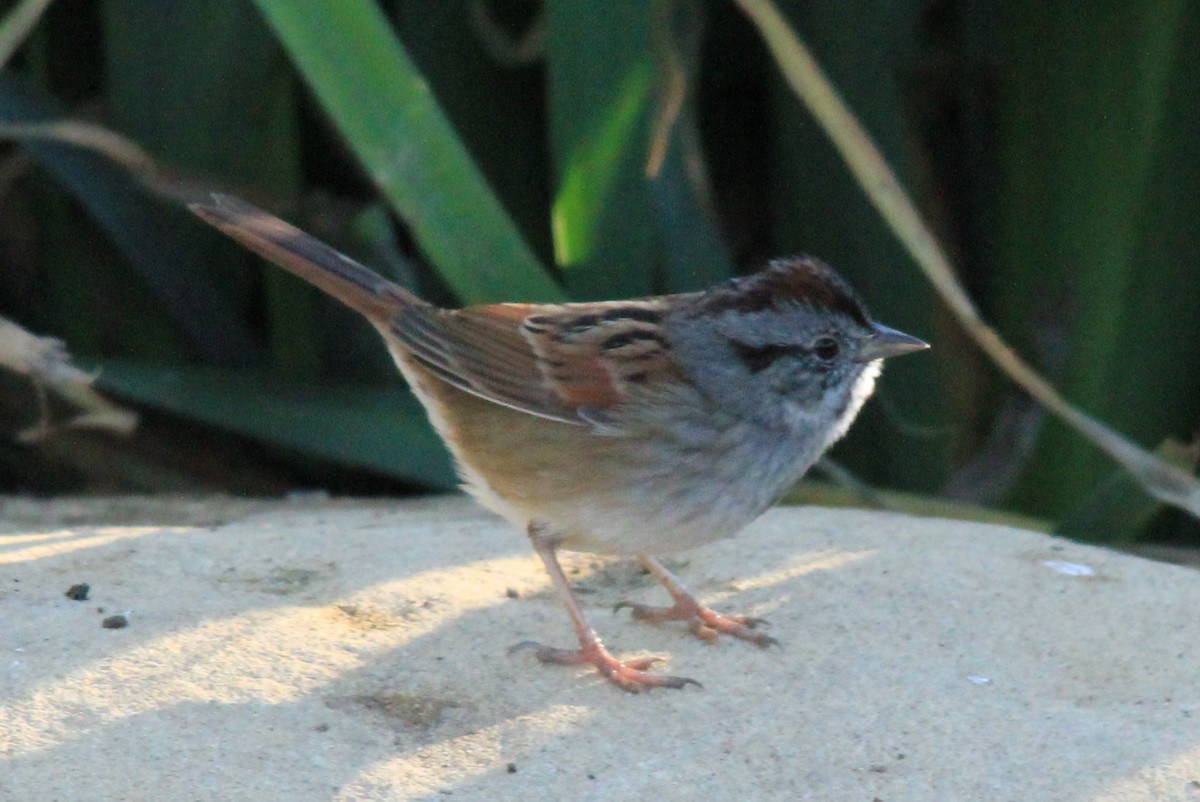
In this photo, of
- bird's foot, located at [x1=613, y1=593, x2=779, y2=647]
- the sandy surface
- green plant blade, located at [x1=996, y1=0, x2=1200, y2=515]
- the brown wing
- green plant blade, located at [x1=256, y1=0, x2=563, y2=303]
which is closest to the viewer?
the sandy surface

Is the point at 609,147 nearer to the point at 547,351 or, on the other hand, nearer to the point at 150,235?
the point at 547,351

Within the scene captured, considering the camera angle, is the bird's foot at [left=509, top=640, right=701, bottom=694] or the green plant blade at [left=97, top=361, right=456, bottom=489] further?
the green plant blade at [left=97, top=361, right=456, bottom=489]

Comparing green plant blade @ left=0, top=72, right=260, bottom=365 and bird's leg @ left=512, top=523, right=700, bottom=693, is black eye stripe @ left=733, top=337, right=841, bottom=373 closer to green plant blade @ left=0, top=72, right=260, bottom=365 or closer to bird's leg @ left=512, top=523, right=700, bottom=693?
bird's leg @ left=512, top=523, right=700, bottom=693

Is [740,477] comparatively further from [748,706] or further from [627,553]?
[748,706]

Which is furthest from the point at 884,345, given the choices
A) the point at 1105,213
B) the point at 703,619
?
the point at 1105,213

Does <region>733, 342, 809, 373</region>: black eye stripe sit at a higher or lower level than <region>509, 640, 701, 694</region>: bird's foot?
higher

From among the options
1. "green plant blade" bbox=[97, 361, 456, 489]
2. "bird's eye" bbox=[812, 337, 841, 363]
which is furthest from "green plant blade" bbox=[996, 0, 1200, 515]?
"green plant blade" bbox=[97, 361, 456, 489]

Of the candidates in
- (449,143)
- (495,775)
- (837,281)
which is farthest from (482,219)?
(495,775)
